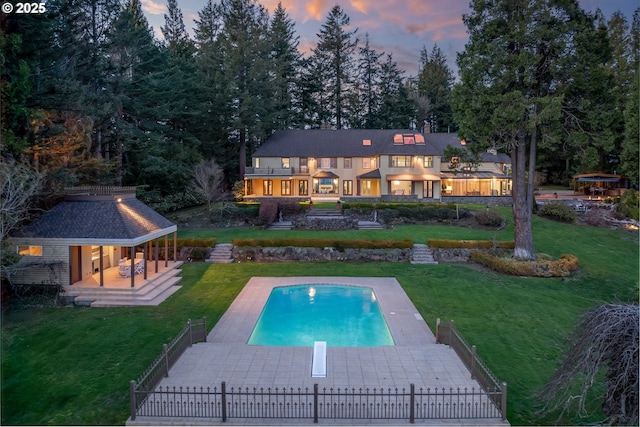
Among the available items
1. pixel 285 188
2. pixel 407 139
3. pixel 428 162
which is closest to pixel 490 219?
pixel 428 162

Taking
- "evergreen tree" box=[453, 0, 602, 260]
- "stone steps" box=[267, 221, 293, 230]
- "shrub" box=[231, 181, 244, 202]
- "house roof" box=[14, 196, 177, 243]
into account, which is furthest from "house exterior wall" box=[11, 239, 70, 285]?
"shrub" box=[231, 181, 244, 202]

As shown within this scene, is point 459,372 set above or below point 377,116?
below

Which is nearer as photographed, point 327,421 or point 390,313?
point 327,421

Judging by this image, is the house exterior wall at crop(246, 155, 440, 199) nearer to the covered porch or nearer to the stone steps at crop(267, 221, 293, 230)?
the covered porch

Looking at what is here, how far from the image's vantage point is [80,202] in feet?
63.5

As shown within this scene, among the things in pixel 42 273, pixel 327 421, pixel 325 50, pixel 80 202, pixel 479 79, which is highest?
pixel 325 50

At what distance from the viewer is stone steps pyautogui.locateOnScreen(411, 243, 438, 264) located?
24.6 metres

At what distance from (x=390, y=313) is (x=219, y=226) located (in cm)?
2004

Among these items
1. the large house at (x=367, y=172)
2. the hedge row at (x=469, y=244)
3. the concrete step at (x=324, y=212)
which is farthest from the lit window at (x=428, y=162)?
the hedge row at (x=469, y=244)

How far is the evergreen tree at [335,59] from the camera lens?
200ft

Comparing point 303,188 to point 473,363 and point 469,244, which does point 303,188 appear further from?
point 473,363

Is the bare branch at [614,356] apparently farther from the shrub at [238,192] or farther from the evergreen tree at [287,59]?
the evergreen tree at [287,59]

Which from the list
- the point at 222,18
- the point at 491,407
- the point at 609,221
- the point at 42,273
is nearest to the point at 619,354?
the point at 491,407

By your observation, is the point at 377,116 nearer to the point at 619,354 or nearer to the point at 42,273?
the point at 42,273
